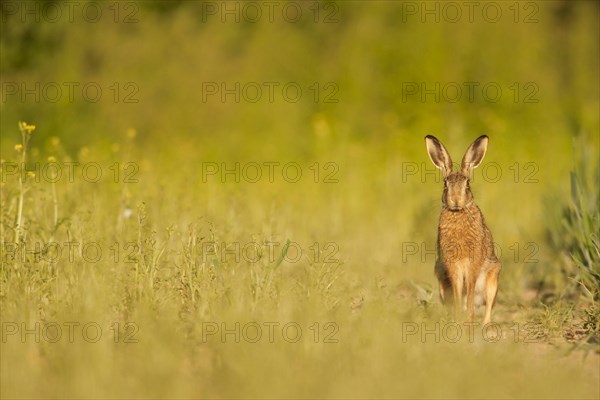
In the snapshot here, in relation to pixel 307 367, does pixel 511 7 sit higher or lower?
higher

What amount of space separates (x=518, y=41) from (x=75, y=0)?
776 cm

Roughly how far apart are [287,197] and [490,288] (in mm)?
5015

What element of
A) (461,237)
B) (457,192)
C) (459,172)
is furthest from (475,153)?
(461,237)

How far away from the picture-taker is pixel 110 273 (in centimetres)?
642

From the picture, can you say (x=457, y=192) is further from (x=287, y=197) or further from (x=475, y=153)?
(x=287, y=197)

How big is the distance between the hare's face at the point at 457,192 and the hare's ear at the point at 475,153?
15 cm

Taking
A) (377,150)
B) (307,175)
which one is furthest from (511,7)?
(307,175)

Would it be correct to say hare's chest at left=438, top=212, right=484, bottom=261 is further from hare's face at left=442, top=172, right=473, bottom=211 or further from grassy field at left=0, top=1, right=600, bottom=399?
grassy field at left=0, top=1, right=600, bottom=399

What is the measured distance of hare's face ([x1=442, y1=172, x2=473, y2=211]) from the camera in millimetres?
6688

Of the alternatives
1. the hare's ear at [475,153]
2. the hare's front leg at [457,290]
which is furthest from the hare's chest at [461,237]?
the hare's ear at [475,153]

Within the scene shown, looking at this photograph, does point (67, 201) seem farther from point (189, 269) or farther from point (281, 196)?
point (281, 196)

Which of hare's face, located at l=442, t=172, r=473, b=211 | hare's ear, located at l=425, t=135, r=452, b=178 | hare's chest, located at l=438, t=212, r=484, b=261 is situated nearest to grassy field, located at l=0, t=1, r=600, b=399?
hare's chest, located at l=438, t=212, r=484, b=261

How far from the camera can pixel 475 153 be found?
6.91m

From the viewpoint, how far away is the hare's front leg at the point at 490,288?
6.72 metres
